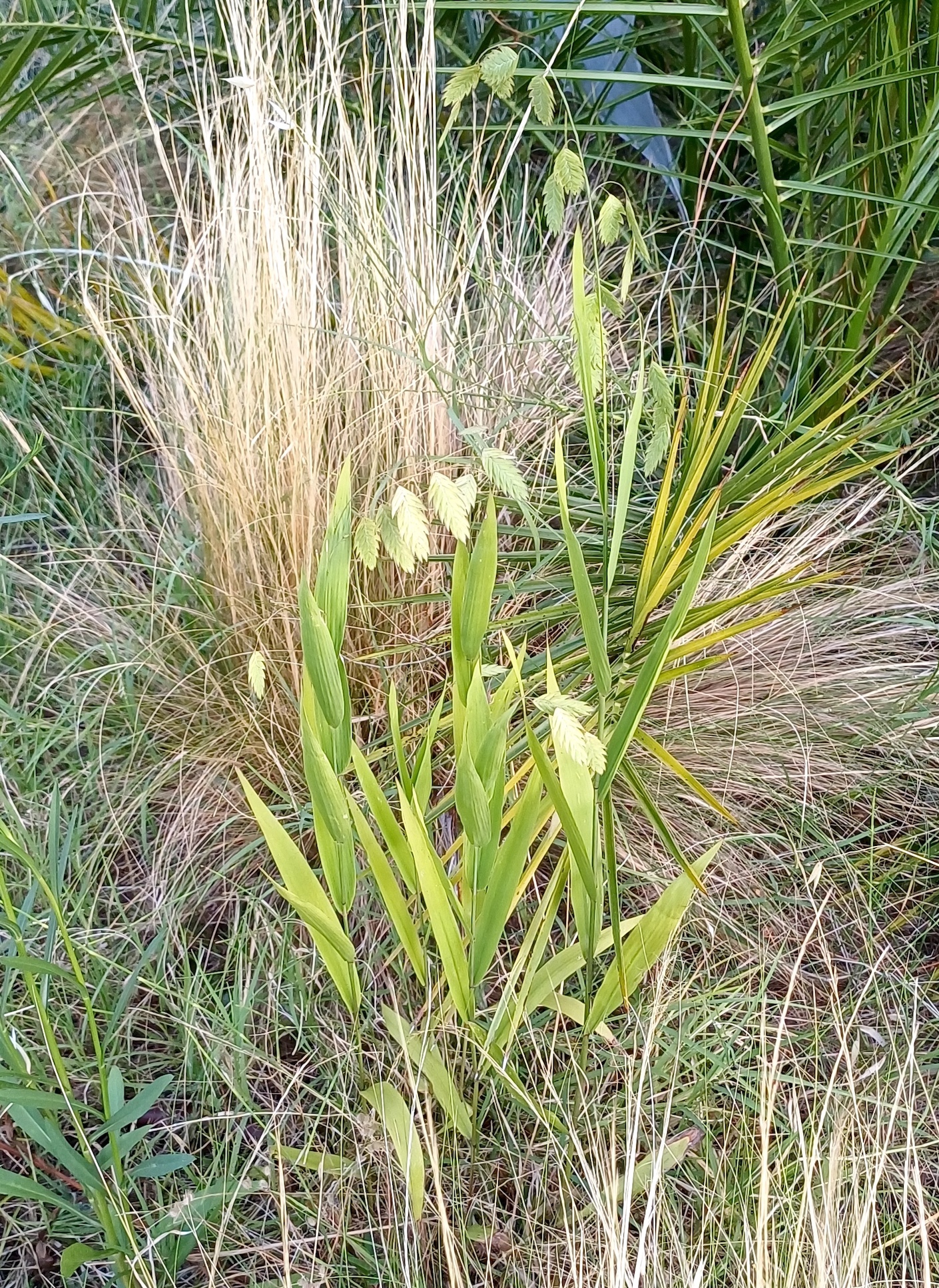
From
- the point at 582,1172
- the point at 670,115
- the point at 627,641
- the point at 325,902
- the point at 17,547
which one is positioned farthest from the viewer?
the point at 670,115

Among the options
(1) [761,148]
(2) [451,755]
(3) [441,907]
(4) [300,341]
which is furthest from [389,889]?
(1) [761,148]

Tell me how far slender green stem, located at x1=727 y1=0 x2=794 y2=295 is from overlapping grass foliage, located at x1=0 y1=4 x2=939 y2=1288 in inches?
1.8

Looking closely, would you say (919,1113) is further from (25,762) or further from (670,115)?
(670,115)

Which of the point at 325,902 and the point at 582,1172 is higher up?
the point at 325,902

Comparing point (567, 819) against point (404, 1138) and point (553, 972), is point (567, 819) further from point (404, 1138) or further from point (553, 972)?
point (404, 1138)

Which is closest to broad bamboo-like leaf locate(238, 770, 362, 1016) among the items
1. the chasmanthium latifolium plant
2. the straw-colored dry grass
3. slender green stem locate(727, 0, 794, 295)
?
the chasmanthium latifolium plant

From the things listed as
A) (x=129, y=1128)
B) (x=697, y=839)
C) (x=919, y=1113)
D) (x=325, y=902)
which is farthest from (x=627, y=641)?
(x=129, y=1128)

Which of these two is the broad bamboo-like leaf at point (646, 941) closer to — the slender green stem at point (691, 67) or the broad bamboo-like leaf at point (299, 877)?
the broad bamboo-like leaf at point (299, 877)

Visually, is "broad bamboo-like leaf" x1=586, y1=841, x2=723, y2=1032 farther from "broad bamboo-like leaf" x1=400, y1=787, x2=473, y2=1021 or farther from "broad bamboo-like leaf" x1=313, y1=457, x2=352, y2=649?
"broad bamboo-like leaf" x1=313, y1=457, x2=352, y2=649

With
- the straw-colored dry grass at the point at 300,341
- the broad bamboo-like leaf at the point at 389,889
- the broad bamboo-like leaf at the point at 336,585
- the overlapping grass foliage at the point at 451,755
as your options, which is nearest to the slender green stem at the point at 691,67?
the overlapping grass foliage at the point at 451,755

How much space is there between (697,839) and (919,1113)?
31cm

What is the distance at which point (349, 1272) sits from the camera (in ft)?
2.71

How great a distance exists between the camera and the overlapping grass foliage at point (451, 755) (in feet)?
2.46

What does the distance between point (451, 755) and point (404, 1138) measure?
1.25 ft
